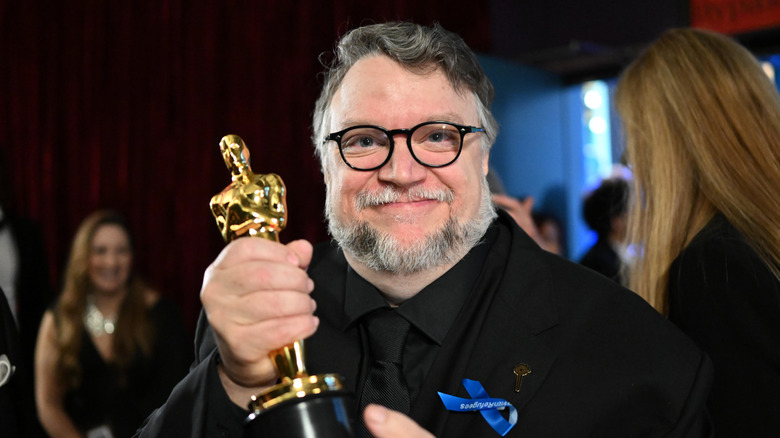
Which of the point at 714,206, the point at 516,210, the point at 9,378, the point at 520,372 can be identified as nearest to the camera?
the point at 9,378

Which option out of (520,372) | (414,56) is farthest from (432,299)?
(414,56)

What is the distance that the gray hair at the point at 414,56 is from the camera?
65.6 inches

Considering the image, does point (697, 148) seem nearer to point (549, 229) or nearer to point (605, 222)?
point (605, 222)

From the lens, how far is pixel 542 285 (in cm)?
166

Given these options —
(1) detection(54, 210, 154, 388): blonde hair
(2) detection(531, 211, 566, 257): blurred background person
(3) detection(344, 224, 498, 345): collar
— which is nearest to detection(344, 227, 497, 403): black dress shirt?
(3) detection(344, 224, 498, 345): collar

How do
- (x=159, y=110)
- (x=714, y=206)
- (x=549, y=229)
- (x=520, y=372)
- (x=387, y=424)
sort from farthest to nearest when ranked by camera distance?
(x=549, y=229) < (x=159, y=110) < (x=714, y=206) < (x=520, y=372) < (x=387, y=424)

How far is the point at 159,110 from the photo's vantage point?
4.98m

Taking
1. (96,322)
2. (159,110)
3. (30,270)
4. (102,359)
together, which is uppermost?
(159,110)

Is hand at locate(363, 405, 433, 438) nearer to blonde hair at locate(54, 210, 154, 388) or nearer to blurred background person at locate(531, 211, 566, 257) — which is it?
blonde hair at locate(54, 210, 154, 388)

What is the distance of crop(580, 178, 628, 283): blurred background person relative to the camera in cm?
349

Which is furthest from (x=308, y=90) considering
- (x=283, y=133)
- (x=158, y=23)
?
(x=158, y=23)

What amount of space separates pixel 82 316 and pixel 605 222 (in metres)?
2.58

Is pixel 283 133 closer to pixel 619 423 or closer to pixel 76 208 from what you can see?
pixel 76 208

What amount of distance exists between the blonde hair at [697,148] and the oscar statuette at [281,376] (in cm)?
111
